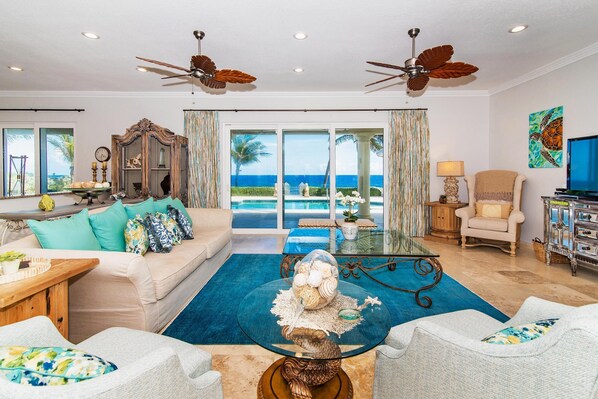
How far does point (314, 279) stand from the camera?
4.87ft

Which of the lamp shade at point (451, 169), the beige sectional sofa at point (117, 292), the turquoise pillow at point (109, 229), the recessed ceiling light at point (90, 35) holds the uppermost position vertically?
the recessed ceiling light at point (90, 35)

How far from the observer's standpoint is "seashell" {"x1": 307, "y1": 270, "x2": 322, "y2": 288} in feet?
4.86

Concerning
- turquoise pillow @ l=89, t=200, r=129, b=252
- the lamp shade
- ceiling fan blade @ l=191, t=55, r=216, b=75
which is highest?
ceiling fan blade @ l=191, t=55, r=216, b=75

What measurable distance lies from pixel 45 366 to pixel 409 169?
5708 mm

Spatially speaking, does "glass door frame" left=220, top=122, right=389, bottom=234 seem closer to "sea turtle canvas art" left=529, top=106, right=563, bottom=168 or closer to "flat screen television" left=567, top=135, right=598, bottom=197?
"sea turtle canvas art" left=529, top=106, right=563, bottom=168

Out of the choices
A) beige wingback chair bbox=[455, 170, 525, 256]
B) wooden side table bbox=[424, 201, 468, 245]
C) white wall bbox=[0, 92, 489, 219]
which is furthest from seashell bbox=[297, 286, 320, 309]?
white wall bbox=[0, 92, 489, 219]

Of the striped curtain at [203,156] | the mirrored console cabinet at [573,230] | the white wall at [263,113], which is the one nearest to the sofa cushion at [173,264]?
the striped curtain at [203,156]

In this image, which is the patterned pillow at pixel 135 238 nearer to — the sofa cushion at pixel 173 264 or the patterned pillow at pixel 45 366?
the sofa cushion at pixel 173 264

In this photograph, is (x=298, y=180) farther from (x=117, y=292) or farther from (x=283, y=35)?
(x=117, y=292)

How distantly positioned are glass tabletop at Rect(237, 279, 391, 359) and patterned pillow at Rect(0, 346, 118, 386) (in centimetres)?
64

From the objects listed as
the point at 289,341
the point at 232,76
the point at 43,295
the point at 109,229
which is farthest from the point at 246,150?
the point at 289,341

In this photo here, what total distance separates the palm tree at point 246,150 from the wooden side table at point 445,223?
3.29 meters

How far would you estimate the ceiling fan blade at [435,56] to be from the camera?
269 cm

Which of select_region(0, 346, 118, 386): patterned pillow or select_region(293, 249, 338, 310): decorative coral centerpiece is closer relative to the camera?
select_region(0, 346, 118, 386): patterned pillow
